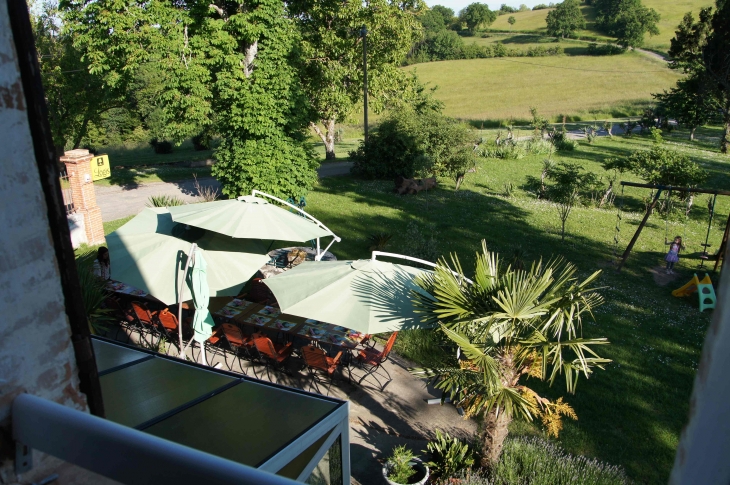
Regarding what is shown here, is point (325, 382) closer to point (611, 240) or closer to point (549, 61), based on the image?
point (611, 240)

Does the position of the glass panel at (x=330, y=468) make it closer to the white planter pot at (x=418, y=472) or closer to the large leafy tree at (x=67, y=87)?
the white planter pot at (x=418, y=472)

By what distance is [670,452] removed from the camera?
6.92 metres

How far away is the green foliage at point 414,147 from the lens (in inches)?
937

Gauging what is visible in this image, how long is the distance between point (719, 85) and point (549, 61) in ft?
176

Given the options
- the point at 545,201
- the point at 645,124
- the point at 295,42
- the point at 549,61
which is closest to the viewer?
the point at 295,42

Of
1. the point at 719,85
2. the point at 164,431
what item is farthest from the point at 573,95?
the point at 164,431

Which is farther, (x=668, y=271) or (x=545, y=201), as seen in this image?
(x=545, y=201)

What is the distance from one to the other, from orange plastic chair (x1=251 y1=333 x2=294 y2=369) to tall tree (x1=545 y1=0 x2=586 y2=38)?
103 metres

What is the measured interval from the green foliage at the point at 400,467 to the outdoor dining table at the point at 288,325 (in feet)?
8.04

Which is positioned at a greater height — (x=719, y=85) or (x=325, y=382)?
(x=719, y=85)

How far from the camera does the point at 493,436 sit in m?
6.29

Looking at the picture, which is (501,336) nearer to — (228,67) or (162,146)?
(228,67)

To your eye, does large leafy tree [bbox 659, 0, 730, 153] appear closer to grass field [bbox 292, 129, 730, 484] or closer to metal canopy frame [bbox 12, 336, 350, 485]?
grass field [bbox 292, 129, 730, 484]

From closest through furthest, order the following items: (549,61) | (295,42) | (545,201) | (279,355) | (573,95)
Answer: (279,355) → (295,42) → (545,201) → (573,95) → (549,61)
